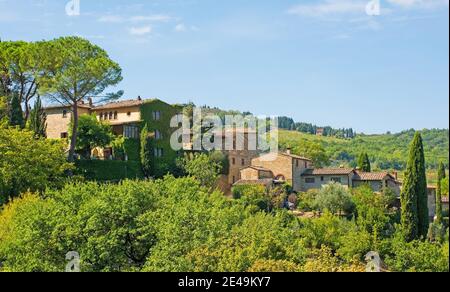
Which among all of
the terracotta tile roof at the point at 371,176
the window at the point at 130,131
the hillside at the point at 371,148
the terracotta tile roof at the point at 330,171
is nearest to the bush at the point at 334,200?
the terracotta tile roof at the point at 330,171

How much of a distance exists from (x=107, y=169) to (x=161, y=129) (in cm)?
606

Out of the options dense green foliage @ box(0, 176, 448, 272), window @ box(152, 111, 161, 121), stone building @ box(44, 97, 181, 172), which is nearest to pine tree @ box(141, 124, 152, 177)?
stone building @ box(44, 97, 181, 172)

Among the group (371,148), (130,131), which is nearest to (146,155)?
(130,131)

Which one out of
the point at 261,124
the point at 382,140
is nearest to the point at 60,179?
the point at 261,124

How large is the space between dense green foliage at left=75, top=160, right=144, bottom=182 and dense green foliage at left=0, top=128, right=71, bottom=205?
543 centimetres

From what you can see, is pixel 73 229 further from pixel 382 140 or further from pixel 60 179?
pixel 382 140

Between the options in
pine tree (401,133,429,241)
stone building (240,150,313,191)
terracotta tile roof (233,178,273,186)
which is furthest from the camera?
stone building (240,150,313,191)

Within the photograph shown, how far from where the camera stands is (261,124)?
58219mm

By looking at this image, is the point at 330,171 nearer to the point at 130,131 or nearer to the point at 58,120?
the point at 130,131

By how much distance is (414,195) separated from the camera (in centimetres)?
2931

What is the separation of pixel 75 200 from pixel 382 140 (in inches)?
2701

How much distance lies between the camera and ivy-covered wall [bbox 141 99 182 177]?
121 ft

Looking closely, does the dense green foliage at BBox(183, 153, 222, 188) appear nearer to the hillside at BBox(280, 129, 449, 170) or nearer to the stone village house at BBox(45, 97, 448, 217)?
the stone village house at BBox(45, 97, 448, 217)

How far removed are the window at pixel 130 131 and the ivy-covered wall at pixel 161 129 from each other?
554 mm
